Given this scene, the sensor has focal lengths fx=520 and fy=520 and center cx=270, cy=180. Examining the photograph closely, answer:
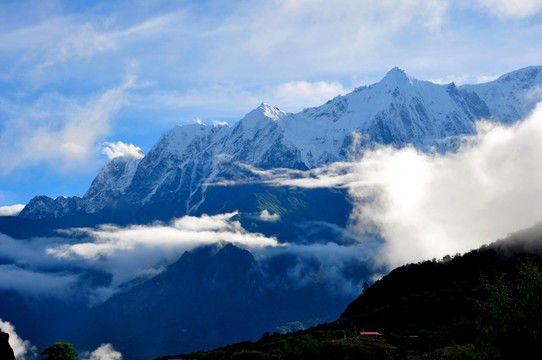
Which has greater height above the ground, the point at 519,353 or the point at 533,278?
the point at 533,278

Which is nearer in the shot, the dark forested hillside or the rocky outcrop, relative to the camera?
the dark forested hillside

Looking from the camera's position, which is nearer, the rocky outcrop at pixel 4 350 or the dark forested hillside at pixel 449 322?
the dark forested hillside at pixel 449 322

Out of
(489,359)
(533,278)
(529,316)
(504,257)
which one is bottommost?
(489,359)

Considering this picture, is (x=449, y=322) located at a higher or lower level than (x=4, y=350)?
lower

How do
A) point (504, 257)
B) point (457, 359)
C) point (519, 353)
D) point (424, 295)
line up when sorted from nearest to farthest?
point (519, 353) → point (457, 359) → point (424, 295) → point (504, 257)

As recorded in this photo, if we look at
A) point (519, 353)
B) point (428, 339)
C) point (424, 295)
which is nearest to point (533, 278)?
point (519, 353)

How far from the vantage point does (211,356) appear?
93.0 metres

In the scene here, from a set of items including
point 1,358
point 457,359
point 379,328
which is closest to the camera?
point 457,359

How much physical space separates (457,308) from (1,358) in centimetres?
11332

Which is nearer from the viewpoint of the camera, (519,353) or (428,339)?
(519,353)

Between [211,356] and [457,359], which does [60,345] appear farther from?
[457,359]

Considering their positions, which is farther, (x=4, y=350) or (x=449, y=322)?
(x=449, y=322)

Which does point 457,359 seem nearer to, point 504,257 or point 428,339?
point 428,339

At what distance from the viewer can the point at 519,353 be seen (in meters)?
44.8
